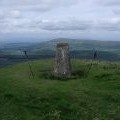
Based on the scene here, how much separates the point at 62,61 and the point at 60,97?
11.1m

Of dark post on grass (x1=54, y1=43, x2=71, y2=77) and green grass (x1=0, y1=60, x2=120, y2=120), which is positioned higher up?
dark post on grass (x1=54, y1=43, x2=71, y2=77)

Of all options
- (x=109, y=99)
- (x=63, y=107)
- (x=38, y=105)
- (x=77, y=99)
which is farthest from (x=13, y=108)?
(x=109, y=99)

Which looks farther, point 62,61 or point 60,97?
point 62,61

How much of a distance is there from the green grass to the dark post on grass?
6.45 ft

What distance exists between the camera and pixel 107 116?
2333 centimetres

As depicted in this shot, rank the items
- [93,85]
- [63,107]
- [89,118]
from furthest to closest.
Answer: [93,85], [63,107], [89,118]

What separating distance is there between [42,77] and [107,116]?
45.4ft

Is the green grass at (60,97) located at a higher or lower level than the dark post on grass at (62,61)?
lower

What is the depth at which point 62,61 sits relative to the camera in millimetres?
37781

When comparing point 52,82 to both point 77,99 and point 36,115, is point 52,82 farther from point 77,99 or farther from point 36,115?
point 36,115

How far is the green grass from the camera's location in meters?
23.4

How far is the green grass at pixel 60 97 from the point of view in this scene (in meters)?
23.4

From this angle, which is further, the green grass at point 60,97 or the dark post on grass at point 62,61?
the dark post on grass at point 62,61

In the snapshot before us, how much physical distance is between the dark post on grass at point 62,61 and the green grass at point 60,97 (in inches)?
77.4
